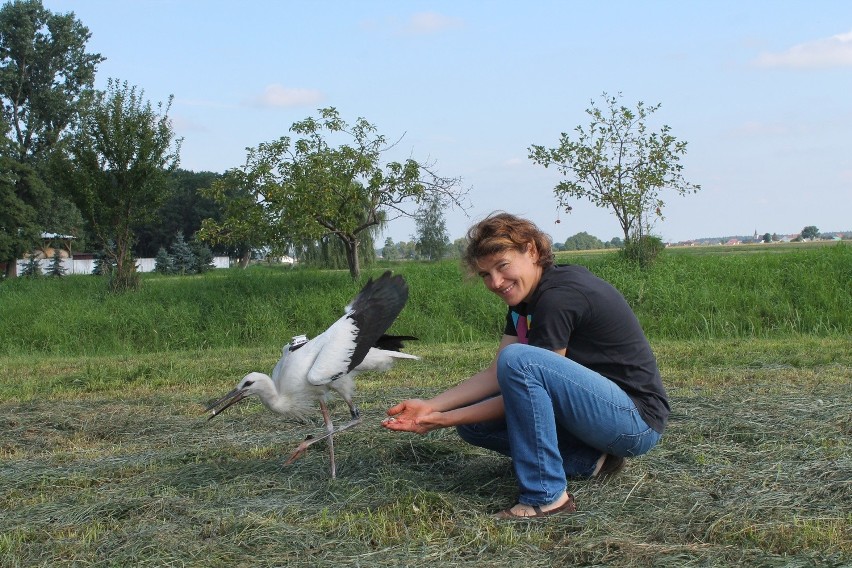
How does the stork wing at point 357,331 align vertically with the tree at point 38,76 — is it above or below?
below

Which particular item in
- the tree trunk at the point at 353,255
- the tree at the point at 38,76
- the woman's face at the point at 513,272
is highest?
the tree at the point at 38,76

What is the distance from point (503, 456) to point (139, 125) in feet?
47.6

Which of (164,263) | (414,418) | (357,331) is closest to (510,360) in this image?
(414,418)

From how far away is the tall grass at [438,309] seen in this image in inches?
455

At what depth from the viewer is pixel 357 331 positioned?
5.00 metres

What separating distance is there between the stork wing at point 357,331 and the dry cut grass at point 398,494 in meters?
0.48

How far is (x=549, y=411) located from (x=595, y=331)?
40 cm

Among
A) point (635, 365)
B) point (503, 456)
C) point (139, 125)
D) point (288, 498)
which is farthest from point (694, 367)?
point (139, 125)

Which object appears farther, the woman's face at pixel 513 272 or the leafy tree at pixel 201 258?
the leafy tree at pixel 201 258

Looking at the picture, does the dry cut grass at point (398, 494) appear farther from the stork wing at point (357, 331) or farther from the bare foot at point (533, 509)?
the stork wing at point (357, 331)

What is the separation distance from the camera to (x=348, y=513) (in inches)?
138

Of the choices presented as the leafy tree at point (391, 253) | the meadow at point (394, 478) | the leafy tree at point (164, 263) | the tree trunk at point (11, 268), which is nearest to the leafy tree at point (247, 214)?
the meadow at point (394, 478)

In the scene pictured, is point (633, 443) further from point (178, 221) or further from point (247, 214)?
point (178, 221)

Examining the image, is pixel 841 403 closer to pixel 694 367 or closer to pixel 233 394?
pixel 694 367
